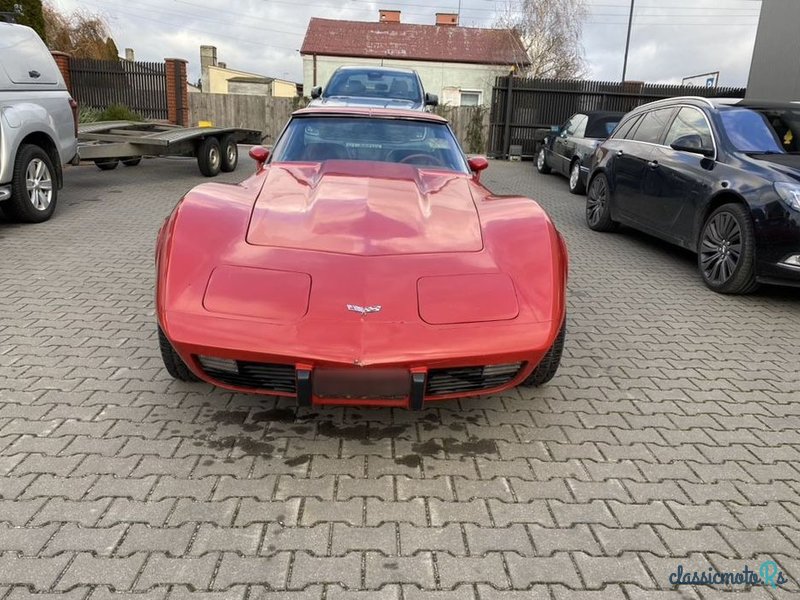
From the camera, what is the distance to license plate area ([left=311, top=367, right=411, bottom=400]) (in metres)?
2.49

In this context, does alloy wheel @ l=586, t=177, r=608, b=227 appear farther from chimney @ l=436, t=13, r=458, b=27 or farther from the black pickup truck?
A: chimney @ l=436, t=13, r=458, b=27

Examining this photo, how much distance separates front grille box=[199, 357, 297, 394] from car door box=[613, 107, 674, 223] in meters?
5.40

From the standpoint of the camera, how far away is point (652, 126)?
7.07 meters

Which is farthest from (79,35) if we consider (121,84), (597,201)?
(597,201)

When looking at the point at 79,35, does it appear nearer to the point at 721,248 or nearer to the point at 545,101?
the point at 545,101

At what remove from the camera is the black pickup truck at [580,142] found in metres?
11.3

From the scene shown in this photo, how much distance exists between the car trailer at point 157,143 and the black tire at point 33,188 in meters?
1.48

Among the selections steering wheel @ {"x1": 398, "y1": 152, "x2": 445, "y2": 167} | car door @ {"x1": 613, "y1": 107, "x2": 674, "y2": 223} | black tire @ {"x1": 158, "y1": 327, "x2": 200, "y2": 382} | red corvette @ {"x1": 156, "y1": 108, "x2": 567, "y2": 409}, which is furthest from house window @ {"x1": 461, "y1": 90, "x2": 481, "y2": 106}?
black tire @ {"x1": 158, "y1": 327, "x2": 200, "y2": 382}

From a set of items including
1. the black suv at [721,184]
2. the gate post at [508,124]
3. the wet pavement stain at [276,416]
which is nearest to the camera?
the wet pavement stain at [276,416]

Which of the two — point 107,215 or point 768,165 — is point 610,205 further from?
point 107,215

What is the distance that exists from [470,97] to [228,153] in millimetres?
25255

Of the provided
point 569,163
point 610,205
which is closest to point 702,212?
point 610,205

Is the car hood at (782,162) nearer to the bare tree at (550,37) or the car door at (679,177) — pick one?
the car door at (679,177)

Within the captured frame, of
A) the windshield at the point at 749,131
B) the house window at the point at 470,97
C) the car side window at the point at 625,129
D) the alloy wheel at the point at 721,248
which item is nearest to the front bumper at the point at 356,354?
the alloy wheel at the point at 721,248
